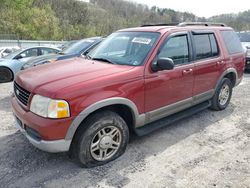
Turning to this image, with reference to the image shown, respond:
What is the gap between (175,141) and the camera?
13.7ft

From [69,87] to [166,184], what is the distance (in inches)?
66.0

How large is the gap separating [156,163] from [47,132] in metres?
1.57

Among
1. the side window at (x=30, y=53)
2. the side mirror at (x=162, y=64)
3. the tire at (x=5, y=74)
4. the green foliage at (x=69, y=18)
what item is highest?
the green foliage at (x=69, y=18)

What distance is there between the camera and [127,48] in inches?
159

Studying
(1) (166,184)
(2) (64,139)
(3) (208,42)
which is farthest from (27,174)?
(3) (208,42)

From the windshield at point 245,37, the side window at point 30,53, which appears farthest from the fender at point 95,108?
the windshield at point 245,37

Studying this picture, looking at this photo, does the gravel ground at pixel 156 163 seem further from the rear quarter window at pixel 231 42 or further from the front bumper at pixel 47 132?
the rear quarter window at pixel 231 42

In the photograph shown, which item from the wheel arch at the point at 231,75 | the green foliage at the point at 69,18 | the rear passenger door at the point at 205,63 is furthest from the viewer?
the green foliage at the point at 69,18

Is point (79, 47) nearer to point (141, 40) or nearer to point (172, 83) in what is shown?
point (141, 40)

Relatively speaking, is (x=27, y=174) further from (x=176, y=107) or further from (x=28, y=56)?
(x=28, y=56)

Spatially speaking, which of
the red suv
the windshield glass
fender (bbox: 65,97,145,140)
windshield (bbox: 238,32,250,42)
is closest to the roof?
the red suv

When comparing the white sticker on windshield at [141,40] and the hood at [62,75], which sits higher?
the white sticker on windshield at [141,40]

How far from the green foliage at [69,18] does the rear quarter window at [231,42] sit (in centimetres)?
1086

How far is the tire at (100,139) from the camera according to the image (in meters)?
3.19
